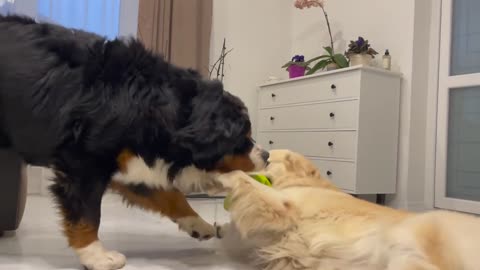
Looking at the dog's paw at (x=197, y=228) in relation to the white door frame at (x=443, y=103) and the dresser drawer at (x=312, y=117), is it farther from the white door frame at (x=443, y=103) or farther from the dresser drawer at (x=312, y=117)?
the white door frame at (x=443, y=103)

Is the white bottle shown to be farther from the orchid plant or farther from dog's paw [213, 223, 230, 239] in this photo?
dog's paw [213, 223, 230, 239]

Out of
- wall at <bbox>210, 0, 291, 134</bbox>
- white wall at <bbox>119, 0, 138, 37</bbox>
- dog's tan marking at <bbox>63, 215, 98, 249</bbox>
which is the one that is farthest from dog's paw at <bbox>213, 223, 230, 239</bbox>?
wall at <bbox>210, 0, 291, 134</bbox>

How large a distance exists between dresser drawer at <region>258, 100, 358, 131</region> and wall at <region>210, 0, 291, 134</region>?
13.0 inches

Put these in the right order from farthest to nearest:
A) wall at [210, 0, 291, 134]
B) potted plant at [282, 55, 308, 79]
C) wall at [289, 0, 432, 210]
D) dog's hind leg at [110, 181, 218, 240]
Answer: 1. wall at [210, 0, 291, 134]
2. potted plant at [282, 55, 308, 79]
3. wall at [289, 0, 432, 210]
4. dog's hind leg at [110, 181, 218, 240]

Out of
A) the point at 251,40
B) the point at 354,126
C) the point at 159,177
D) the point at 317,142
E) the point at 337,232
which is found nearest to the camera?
the point at 337,232

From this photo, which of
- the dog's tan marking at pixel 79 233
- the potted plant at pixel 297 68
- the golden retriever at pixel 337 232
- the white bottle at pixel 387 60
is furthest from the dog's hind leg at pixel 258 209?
the potted plant at pixel 297 68

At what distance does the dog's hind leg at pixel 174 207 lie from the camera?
1.51 metres

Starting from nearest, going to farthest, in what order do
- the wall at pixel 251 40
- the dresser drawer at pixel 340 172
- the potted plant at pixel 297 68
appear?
the dresser drawer at pixel 340 172 → the potted plant at pixel 297 68 → the wall at pixel 251 40

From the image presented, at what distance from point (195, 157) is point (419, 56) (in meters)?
2.56

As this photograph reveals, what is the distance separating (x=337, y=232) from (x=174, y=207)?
2.00ft

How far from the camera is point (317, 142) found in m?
3.48

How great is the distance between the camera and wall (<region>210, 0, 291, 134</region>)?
4.27 metres

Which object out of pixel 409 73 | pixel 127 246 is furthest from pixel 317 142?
pixel 127 246

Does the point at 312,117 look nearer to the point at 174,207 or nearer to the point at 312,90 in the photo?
the point at 312,90
